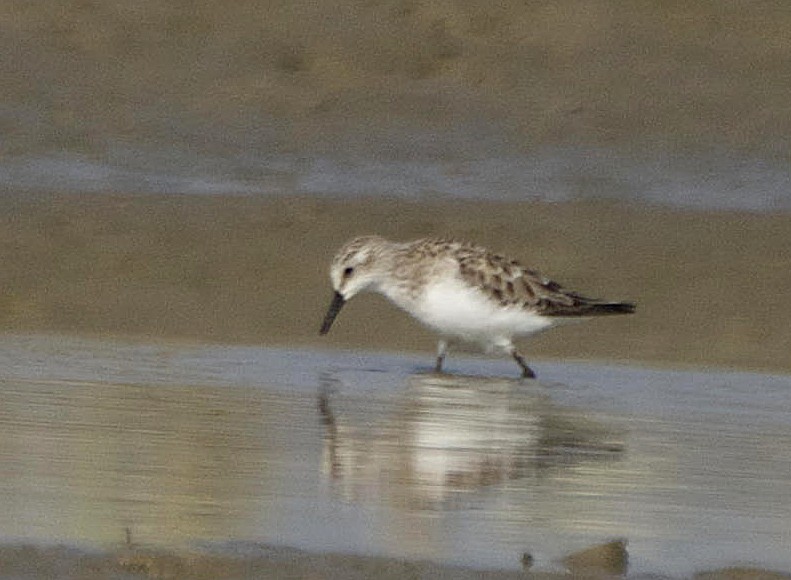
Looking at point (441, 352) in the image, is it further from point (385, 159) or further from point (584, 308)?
point (385, 159)

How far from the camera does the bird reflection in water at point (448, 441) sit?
745 cm

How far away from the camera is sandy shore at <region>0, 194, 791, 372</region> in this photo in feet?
39.7

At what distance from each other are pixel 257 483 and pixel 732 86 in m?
10.4

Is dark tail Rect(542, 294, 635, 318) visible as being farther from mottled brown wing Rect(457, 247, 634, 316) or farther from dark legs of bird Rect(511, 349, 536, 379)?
dark legs of bird Rect(511, 349, 536, 379)

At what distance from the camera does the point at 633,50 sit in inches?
682

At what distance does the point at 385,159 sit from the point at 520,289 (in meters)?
4.63

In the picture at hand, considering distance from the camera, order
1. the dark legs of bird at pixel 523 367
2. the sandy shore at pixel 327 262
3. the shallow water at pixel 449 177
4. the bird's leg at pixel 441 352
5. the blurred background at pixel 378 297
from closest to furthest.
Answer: the blurred background at pixel 378 297, the dark legs of bird at pixel 523 367, the bird's leg at pixel 441 352, the sandy shore at pixel 327 262, the shallow water at pixel 449 177

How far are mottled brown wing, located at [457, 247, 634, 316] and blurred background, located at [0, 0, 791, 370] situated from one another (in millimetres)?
401

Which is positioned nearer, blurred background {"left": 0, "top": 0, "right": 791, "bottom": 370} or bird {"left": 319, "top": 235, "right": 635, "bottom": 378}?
bird {"left": 319, "top": 235, "right": 635, "bottom": 378}

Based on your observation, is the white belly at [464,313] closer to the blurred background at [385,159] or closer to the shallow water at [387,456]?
the shallow water at [387,456]

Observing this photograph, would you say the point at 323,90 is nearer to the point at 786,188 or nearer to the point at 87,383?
the point at 786,188

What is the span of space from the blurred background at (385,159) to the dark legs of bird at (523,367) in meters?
0.79

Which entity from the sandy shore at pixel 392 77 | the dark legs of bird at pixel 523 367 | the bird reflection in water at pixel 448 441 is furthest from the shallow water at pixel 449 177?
the bird reflection in water at pixel 448 441

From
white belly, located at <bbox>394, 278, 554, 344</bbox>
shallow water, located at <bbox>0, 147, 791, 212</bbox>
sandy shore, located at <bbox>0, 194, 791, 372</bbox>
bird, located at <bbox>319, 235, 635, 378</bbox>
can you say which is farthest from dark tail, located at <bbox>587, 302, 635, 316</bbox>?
shallow water, located at <bbox>0, 147, 791, 212</bbox>
